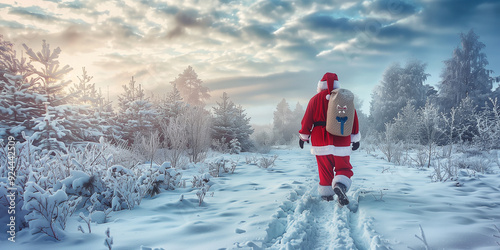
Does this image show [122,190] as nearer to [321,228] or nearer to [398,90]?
[321,228]

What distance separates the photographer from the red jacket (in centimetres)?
389

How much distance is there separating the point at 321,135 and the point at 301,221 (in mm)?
1720

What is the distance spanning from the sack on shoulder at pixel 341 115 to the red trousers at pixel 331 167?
0.44 meters

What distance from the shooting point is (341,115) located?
12.4 ft

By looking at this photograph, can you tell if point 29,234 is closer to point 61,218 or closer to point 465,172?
point 61,218

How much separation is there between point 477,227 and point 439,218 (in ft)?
1.13

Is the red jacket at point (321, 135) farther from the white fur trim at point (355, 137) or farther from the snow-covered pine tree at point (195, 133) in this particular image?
the snow-covered pine tree at point (195, 133)

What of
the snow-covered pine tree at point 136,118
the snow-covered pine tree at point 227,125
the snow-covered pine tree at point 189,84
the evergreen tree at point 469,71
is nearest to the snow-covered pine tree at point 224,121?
the snow-covered pine tree at point 227,125

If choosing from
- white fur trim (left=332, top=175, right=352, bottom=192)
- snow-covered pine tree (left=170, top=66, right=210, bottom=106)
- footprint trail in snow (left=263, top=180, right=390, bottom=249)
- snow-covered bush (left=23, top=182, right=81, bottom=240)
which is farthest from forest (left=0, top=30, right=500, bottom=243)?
snow-covered pine tree (left=170, top=66, right=210, bottom=106)

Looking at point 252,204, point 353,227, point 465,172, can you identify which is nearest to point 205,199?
point 252,204

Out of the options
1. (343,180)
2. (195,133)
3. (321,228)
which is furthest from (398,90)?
(321,228)

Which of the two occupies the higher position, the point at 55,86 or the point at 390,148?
the point at 55,86

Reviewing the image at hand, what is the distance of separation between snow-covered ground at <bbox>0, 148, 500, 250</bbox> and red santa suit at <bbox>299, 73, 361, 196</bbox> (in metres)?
0.36

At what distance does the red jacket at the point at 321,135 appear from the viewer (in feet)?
12.8
